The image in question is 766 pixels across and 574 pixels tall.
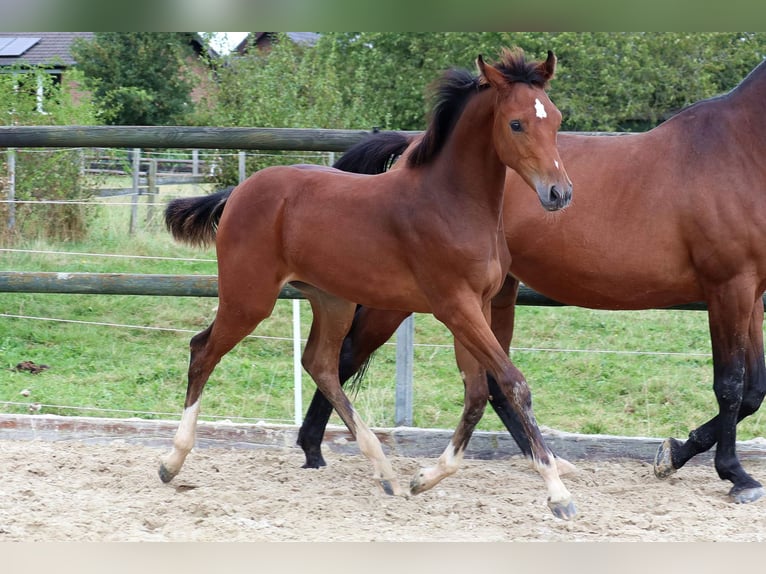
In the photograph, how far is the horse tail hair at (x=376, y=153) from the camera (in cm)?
421

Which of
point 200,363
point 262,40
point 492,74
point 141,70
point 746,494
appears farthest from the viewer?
point 262,40

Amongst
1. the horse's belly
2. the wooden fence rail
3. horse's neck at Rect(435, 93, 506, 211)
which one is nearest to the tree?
the wooden fence rail

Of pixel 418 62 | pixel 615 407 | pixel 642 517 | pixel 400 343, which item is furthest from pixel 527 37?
pixel 642 517

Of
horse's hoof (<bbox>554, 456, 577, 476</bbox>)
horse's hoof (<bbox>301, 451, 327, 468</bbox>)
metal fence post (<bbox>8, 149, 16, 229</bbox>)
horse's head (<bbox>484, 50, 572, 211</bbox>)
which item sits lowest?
horse's hoof (<bbox>301, 451, 327, 468</bbox>)

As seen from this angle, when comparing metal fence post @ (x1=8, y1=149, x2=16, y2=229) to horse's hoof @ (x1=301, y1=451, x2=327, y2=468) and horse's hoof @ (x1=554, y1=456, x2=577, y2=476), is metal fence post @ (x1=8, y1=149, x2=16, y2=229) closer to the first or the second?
horse's hoof @ (x1=301, y1=451, x2=327, y2=468)

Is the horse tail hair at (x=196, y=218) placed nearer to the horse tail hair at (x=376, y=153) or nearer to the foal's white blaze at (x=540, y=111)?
the horse tail hair at (x=376, y=153)

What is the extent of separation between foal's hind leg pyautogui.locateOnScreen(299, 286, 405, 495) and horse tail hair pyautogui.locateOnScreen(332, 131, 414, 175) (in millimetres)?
706

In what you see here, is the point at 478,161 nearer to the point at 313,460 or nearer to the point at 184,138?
the point at 313,460

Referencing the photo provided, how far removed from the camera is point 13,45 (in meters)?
16.4

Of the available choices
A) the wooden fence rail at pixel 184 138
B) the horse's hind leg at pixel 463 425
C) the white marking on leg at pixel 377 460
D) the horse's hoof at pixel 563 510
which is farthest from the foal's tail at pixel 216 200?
the horse's hoof at pixel 563 510

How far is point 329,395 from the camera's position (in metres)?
3.87

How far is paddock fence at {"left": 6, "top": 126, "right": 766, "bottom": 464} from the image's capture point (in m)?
4.33

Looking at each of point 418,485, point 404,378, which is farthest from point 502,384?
point 404,378

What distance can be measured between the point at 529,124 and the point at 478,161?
1.07 ft
